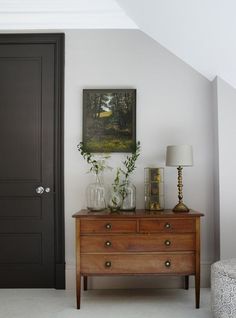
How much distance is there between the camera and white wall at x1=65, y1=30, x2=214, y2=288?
3.31 meters

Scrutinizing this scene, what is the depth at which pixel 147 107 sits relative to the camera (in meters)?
3.35

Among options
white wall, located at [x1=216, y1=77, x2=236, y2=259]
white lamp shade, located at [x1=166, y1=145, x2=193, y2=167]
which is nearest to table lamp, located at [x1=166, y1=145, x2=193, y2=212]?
white lamp shade, located at [x1=166, y1=145, x2=193, y2=167]

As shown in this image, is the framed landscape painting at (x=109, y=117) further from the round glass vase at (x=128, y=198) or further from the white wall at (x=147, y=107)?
the round glass vase at (x=128, y=198)

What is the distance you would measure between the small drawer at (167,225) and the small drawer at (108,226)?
9 cm

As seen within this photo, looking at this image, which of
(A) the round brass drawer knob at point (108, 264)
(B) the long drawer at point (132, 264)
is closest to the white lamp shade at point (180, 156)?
(B) the long drawer at point (132, 264)

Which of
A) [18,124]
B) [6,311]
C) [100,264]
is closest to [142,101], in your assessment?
[18,124]

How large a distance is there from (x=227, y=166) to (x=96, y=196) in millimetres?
1279

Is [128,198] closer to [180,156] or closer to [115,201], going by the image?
[115,201]

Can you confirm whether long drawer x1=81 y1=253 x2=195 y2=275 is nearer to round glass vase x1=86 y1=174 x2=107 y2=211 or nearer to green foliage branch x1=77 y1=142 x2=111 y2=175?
round glass vase x1=86 y1=174 x2=107 y2=211

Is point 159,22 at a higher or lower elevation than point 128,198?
higher

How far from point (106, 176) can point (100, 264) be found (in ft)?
2.98

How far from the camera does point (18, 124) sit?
3.38 m

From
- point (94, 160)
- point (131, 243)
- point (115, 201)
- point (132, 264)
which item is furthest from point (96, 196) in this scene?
point (132, 264)

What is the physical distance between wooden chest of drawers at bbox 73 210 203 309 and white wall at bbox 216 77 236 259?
50 cm
